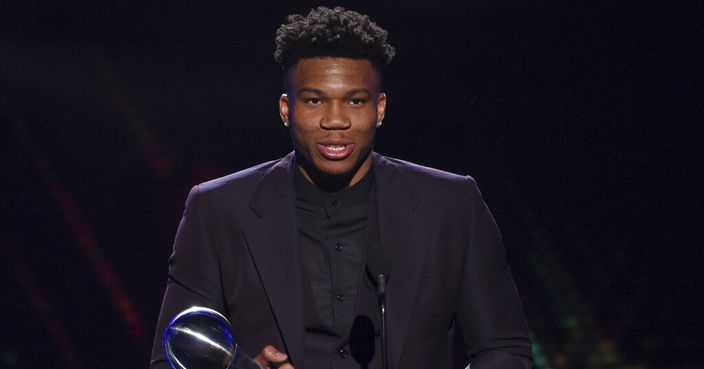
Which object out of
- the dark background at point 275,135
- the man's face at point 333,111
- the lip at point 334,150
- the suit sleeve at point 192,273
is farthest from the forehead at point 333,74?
the dark background at point 275,135

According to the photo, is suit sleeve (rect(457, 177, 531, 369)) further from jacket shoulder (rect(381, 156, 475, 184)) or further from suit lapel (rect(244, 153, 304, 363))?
suit lapel (rect(244, 153, 304, 363))

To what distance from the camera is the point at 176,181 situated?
169 inches

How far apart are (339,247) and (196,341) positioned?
35.5 inches

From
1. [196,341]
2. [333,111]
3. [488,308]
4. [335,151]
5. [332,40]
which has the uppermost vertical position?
[332,40]

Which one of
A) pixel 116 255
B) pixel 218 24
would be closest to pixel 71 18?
pixel 218 24

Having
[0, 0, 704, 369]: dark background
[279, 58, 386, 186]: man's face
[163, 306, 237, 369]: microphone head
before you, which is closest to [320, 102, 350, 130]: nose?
[279, 58, 386, 186]: man's face

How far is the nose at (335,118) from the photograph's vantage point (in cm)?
239

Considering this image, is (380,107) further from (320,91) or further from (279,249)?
(279,249)

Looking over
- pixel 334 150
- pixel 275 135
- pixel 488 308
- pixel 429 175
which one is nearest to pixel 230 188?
pixel 334 150

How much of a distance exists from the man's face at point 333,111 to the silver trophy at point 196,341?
0.84 m

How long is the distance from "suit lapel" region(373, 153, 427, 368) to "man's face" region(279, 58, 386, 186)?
163 millimetres

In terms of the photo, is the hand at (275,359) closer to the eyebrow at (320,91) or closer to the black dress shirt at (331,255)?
the black dress shirt at (331,255)

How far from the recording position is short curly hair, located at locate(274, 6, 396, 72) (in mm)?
2459

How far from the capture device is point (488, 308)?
2469 mm
